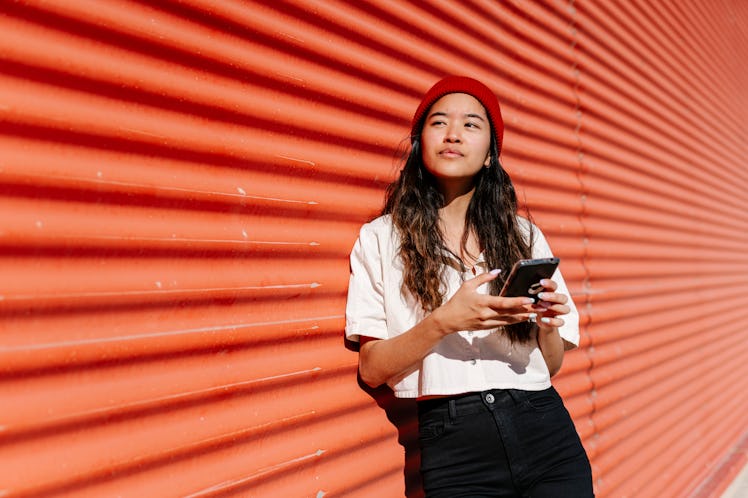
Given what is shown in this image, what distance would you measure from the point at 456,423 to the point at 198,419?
0.79 meters

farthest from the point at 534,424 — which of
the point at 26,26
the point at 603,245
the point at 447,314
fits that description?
the point at 603,245

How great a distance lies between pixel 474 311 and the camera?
1644mm

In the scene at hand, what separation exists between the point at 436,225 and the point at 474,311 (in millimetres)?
517

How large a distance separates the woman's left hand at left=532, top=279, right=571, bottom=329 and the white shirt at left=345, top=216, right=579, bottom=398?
0.19m

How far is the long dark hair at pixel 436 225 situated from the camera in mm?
1905

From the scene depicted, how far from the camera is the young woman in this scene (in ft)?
5.75

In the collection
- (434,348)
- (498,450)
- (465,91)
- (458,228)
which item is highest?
(465,91)

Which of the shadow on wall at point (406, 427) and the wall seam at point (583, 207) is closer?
the shadow on wall at point (406, 427)

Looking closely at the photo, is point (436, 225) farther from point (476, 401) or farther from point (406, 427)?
point (406, 427)

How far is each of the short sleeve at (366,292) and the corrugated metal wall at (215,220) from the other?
65mm

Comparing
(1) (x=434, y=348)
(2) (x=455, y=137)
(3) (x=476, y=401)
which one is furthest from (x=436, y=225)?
(3) (x=476, y=401)

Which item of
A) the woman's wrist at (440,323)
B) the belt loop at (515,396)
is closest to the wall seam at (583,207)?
the belt loop at (515,396)

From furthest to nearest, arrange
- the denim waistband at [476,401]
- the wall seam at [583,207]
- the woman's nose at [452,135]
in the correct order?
the wall seam at [583,207] → the woman's nose at [452,135] → the denim waistband at [476,401]

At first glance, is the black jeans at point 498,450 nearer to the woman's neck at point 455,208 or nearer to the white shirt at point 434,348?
the white shirt at point 434,348
